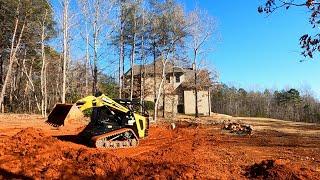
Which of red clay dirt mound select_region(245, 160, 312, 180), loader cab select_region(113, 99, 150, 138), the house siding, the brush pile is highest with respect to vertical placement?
the house siding

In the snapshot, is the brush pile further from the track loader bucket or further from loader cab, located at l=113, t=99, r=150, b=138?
the track loader bucket

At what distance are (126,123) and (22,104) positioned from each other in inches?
1577

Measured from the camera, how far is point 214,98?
8006cm

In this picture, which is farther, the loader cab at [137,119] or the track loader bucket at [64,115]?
the loader cab at [137,119]

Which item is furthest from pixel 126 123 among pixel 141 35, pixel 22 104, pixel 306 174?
pixel 22 104

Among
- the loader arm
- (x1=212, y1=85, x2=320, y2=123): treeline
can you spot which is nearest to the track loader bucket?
the loader arm

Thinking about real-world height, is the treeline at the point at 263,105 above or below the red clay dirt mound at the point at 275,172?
above

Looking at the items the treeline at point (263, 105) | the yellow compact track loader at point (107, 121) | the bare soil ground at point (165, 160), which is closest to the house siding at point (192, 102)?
the treeline at point (263, 105)

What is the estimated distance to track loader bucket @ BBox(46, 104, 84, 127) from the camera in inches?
638

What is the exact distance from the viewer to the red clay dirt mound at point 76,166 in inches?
445

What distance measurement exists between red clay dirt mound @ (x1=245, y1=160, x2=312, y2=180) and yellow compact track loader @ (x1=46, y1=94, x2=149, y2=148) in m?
6.36

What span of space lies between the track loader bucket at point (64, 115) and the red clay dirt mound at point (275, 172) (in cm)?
718

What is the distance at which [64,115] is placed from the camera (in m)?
16.6

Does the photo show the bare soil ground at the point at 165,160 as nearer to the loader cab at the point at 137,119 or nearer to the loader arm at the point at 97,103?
the loader cab at the point at 137,119
